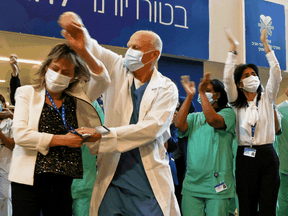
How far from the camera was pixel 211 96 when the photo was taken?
3.98 metres

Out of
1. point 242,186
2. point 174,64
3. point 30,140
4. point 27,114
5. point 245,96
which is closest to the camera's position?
point 30,140

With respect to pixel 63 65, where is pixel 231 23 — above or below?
above

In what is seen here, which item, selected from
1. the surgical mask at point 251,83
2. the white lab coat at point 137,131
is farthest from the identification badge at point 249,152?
the white lab coat at point 137,131

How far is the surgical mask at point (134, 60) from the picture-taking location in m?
2.41

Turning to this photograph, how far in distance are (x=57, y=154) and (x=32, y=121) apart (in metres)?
0.25

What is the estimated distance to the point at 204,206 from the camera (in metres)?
3.49

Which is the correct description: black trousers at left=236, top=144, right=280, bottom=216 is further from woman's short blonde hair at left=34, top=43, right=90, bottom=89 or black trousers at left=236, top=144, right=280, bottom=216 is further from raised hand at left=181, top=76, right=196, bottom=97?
woman's short blonde hair at left=34, top=43, right=90, bottom=89

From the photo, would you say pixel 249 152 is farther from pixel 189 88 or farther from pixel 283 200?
pixel 283 200

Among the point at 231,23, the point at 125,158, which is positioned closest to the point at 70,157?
the point at 125,158

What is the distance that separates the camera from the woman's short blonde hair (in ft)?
6.72

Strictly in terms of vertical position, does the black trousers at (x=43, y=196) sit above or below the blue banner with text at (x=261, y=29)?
below

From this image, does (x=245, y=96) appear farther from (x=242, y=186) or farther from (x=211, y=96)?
(x=242, y=186)

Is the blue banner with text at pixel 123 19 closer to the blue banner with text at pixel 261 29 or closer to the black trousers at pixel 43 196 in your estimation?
the blue banner with text at pixel 261 29

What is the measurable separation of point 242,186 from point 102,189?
1938 mm
